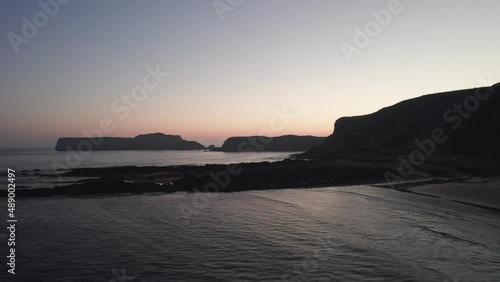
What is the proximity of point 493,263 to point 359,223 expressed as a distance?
7909mm

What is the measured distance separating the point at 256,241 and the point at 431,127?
7837 cm

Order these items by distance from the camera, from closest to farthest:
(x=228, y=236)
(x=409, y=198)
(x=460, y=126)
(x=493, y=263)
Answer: (x=493, y=263)
(x=228, y=236)
(x=409, y=198)
(x=460, y=126)

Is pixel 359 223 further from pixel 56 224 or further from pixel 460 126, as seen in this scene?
pixel 460 126

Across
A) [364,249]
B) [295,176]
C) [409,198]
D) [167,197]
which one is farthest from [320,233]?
[295,176]

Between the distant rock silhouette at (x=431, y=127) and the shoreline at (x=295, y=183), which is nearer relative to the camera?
the shoreline at (x=295, y=183)

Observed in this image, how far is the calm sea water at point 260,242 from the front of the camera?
12.5 meters

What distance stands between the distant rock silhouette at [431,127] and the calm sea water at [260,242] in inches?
1980

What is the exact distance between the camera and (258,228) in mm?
19516

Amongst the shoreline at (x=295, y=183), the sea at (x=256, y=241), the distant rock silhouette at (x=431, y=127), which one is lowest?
the sea at (x=256, y=241)

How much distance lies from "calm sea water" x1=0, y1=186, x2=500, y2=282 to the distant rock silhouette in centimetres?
5030

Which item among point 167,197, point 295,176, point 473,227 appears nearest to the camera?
point 473,227
